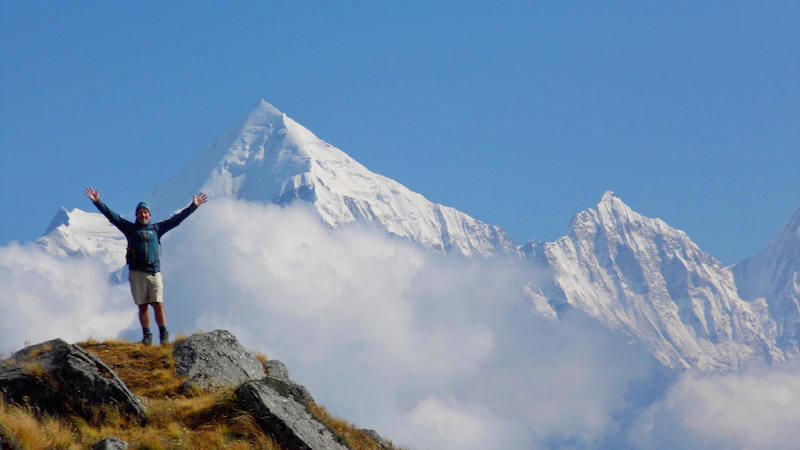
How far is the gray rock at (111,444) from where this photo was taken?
55.5 feet

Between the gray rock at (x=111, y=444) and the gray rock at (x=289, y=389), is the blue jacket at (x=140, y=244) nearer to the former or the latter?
the gray rock at (x=289, y=389)

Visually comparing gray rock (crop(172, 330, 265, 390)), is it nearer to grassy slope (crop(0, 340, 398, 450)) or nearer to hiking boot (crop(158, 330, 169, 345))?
grassy slope (crop(0, 340, 398, 450))

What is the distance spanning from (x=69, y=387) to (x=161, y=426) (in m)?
1.51

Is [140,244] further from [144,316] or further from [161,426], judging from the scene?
[161,426]

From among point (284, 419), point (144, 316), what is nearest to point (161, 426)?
point (284, 419)

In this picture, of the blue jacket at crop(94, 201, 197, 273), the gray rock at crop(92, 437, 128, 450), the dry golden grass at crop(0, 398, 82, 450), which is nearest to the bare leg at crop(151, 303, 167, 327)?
the blue jacket at crop(94, 201, 197, 273)

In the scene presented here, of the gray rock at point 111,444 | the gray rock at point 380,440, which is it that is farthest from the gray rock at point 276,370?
the gray rock at point 111,444

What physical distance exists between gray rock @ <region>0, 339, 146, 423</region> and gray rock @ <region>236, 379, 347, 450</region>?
1.63m

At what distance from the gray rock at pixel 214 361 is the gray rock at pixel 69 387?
2.39 metres

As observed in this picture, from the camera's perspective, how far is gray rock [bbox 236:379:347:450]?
18.6 m

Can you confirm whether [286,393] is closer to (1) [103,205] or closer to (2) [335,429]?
(2) [335,429]

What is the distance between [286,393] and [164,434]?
2469 mm

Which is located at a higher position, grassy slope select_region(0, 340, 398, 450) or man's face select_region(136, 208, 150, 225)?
man's face select_region(136, 208, 150, 225)

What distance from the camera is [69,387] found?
739 inches
